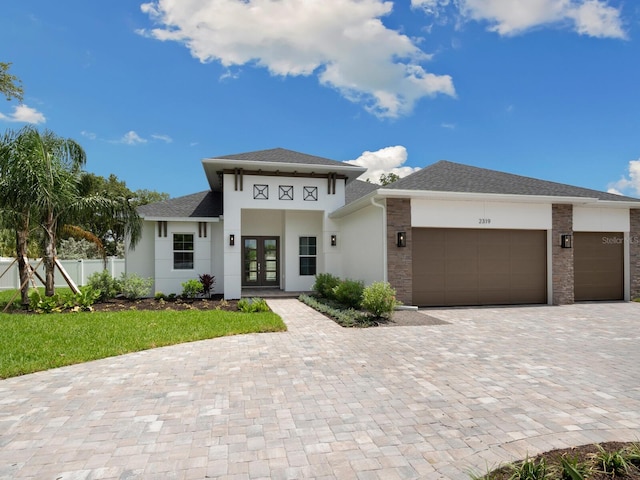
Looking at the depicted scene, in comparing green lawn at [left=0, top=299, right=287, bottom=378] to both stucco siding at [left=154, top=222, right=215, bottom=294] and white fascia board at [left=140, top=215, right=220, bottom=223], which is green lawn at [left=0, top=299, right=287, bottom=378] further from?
white fascia board at [left=140, top=215, right=220, bottom=223]

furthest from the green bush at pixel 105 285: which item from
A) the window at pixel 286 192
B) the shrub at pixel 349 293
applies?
the shrub at pixel 349 293

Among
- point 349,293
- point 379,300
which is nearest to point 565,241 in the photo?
point 349,293

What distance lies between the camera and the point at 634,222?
43.1 ft

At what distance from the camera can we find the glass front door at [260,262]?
52.9 ft

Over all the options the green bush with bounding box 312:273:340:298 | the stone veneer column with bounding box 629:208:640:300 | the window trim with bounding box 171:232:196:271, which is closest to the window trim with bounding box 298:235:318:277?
the green bush with bounding box 312:273:340:298

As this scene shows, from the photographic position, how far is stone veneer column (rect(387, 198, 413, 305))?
10.7 meters

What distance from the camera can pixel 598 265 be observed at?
13016 mm

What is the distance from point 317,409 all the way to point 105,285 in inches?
469

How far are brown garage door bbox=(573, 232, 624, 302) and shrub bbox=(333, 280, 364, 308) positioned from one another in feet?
26.2

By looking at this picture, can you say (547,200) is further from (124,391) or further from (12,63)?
(12,63)

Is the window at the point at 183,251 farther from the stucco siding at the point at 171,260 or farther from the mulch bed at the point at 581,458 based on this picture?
the mulch bed at the point at 581,458

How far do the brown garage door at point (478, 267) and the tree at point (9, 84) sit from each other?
15.7 meters

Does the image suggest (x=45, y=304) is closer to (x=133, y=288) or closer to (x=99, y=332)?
(x=133, y=288)

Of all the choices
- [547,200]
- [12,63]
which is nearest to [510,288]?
[547,200]
